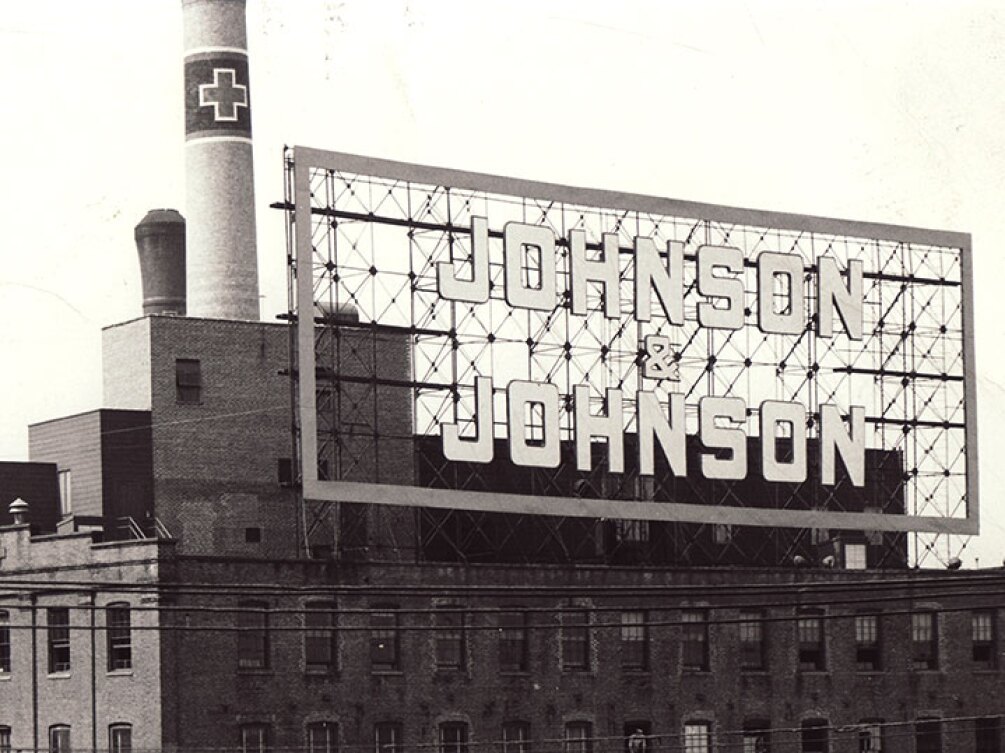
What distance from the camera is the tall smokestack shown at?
6206 cm

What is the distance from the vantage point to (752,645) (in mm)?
57469

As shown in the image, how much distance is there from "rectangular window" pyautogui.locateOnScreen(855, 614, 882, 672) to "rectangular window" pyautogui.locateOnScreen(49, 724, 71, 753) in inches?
884

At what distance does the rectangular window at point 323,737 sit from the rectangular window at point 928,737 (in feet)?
60.1

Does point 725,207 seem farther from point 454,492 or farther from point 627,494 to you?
point 454,492

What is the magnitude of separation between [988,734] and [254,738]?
2282cm

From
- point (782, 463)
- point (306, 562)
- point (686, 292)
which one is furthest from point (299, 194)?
point (782, 463)

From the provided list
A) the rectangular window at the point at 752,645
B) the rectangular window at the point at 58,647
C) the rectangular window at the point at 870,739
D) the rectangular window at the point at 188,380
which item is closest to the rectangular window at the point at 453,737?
the rectangular window at the point at 752,645

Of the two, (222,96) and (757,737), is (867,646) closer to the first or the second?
(757,737)

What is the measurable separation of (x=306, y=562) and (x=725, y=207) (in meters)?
15.6

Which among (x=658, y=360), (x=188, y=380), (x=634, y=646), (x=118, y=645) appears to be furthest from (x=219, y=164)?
(x=634, y=646)

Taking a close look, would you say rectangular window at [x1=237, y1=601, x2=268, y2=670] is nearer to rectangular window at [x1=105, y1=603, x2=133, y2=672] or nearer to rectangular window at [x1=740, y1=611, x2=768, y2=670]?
rectangular window at [x1=105, y1=603, x2=133, y2=672]

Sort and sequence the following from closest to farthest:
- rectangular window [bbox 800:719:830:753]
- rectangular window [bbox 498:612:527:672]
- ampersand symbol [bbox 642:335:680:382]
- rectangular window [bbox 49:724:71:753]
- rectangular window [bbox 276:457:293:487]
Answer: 1. rectangular window [bbox 49:724:71:753]
2. rectangular window [bbox 498:612:527:672]
3. ampersand symbol [bbox 642:335:680:382]
4. rectangular window [bbox 276:457:293:487]
5. rectangular window [bbox 800:719:830:753]

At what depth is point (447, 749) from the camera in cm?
5144

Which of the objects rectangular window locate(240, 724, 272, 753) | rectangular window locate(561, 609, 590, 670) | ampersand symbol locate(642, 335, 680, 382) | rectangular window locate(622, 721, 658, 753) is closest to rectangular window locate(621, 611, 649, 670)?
rectangular window locate(561, 609, 590, 670)
